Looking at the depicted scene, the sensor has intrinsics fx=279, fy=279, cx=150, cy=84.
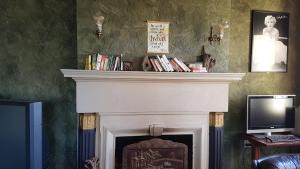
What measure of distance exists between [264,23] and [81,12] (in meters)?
2.30

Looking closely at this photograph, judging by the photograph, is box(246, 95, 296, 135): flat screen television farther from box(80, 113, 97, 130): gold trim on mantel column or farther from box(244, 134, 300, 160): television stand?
A: box(80, 113, 97, 130): gold trim on mantel column

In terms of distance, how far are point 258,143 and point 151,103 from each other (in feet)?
4.38

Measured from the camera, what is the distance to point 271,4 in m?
3.62

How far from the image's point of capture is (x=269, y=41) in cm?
361

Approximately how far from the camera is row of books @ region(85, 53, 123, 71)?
2936mm

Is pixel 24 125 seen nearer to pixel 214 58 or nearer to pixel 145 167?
pixel 145 167

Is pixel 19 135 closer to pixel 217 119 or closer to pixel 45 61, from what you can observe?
pixel 45 61

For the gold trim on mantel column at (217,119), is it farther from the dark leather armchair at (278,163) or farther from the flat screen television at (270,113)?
the dark leather armchair at (278,163)

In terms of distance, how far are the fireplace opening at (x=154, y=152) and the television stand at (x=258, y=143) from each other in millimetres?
743

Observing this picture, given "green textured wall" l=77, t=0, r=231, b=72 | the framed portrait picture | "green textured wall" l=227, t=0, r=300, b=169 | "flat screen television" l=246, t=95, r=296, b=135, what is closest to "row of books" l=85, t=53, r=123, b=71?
"green textured wall" l=77, t=0, r=231, b=72

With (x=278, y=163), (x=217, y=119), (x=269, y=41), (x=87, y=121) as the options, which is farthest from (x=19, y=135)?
(x=269, y=41)

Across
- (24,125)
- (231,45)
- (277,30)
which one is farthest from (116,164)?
(277,30)

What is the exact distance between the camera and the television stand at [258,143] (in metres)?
3.17

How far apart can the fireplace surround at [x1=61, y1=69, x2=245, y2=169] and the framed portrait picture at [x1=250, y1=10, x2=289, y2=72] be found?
0.64 meters
